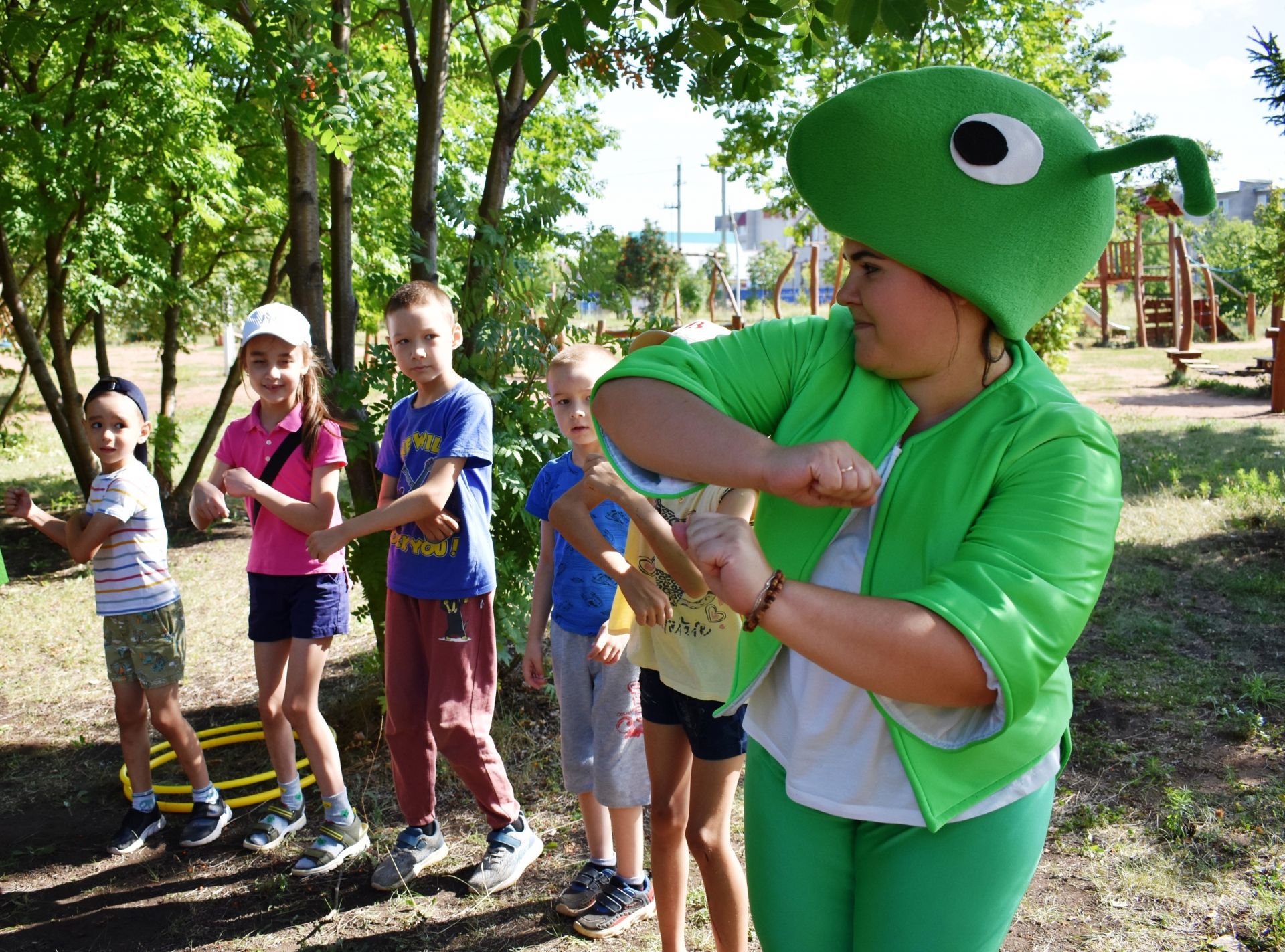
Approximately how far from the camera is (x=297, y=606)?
3719 millimetres

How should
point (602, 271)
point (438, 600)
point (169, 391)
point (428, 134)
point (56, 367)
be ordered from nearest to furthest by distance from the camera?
point (438, 600) < point (602, 271) < point (428, 134) < point (56, 367) < point (169, 391)

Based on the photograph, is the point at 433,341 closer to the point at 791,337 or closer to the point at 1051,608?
the point at 791,337

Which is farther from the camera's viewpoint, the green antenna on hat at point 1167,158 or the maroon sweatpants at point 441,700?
the maroon sweatpants at point 441,700

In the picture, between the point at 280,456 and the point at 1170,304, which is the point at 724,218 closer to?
the point at 1170,304

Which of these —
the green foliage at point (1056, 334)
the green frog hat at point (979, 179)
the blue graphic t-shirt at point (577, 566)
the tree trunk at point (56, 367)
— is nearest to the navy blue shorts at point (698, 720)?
the blue graphic t-shirt at point (577, 566)

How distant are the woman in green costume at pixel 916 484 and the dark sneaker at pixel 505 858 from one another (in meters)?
2.10

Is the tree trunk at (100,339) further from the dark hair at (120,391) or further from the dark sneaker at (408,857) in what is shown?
the dark sneaker at (408,857)

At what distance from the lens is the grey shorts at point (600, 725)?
318 cm

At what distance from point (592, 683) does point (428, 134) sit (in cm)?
288

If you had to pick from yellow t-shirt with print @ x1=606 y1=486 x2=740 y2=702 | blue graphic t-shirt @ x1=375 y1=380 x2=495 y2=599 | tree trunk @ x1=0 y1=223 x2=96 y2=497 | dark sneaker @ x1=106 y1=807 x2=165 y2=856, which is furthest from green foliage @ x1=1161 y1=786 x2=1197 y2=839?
tree trunk @ x1=0 y1=223 x2=96 y2=497

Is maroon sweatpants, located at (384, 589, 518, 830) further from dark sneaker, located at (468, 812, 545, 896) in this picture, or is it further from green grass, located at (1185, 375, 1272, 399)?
green grass, located at (1185, 375, 1272, 399)

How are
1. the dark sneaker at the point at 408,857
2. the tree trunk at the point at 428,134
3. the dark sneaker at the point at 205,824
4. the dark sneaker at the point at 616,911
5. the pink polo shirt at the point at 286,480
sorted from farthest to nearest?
1. the tree trunk at the point at 428,134
2. the dark sneaker at the point at 205,824
3. the pink polo shirt at the point at 286,480
4. the dark sneaker at the point at 408,857
5. the dark sneaker at the point at 616,911

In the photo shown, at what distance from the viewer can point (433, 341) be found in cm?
351

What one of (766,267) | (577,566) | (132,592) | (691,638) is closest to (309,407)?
(132,592)
